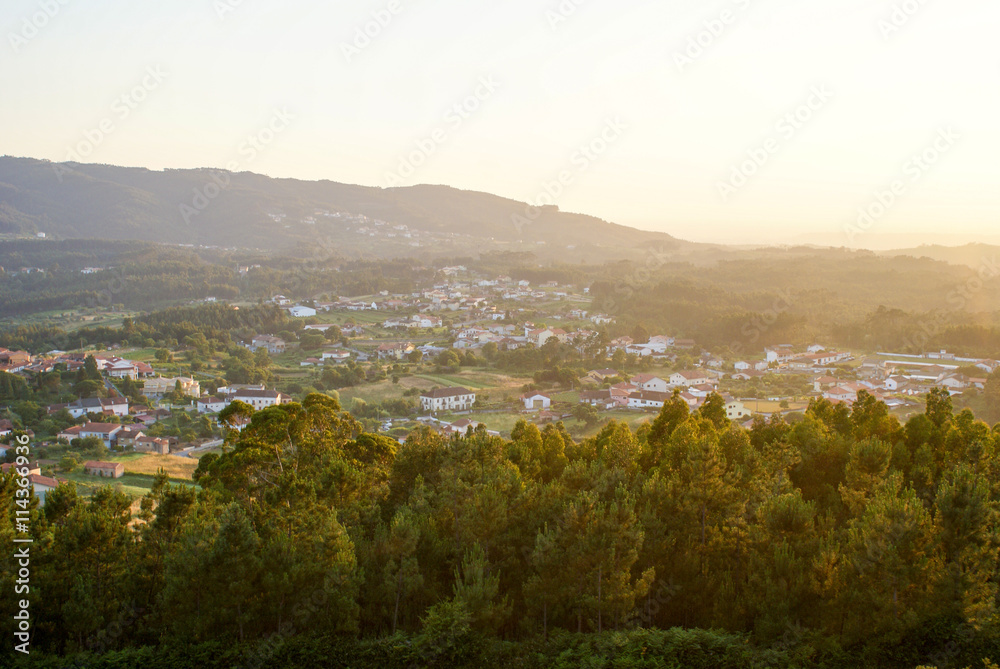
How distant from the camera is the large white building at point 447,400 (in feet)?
91.0

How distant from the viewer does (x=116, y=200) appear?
12662 cm

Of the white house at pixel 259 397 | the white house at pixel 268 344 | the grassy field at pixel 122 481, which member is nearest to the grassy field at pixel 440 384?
the white house at pixel 259 397

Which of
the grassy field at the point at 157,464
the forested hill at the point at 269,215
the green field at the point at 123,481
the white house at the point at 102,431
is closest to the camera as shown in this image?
the green field at the point at 123,481

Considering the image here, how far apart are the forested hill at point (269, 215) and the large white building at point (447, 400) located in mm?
79338

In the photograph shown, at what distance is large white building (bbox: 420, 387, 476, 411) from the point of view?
27734 millimetres

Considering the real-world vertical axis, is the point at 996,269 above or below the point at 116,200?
below

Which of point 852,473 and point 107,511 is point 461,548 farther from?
point 852,473

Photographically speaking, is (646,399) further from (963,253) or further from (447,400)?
(963,253)

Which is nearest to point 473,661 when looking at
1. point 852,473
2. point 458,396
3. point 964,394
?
point 852,473

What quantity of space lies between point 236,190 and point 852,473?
151 metres

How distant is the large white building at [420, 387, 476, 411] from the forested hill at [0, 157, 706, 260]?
7934 cm

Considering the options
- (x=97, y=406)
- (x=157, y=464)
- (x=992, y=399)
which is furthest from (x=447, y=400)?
(x=992, y=399)

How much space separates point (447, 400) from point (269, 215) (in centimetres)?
11739

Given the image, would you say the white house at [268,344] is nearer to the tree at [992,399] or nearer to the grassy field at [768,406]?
the grassy field at [768,406]
